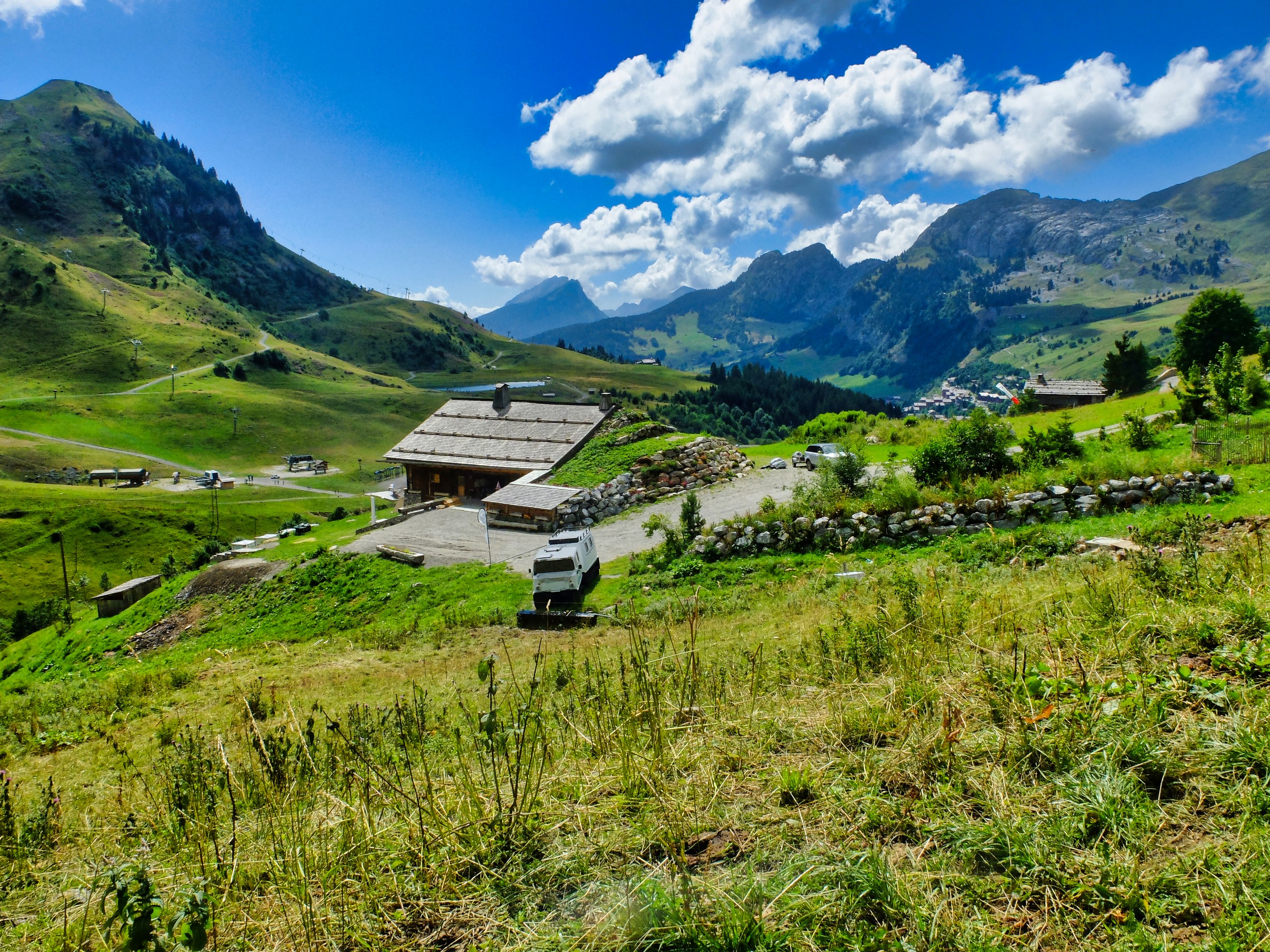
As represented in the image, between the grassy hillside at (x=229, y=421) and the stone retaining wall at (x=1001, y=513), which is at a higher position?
the grassy hillside at (x=229, y=421)

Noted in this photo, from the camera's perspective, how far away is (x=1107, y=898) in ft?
8.91

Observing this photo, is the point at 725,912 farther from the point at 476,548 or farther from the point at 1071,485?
the point at 476,548

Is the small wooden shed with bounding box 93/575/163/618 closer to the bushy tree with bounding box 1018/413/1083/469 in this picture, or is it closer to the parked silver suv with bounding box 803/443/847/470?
the parked silver suv with bounding box 803/443/847/470

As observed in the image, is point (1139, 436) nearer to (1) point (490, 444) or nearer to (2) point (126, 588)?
(1) point (490, 444)

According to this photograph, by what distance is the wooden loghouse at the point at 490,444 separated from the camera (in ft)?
124

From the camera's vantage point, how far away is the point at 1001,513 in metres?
16.3

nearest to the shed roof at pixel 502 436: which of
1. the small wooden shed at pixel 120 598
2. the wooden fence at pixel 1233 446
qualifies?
the small wooden shed at pixel 120 598

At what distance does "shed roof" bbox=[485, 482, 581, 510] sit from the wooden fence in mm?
23718

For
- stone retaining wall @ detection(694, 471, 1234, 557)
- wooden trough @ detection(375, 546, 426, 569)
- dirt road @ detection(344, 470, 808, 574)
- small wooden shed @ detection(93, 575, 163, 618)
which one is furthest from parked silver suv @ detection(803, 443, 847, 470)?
small wooden shed @ detection(93, 575, 163, 618)

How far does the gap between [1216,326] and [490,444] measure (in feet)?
212

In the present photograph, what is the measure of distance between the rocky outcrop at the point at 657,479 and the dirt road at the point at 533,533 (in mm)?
866

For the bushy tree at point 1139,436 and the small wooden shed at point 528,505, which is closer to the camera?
the bushy tree at point 1139,436

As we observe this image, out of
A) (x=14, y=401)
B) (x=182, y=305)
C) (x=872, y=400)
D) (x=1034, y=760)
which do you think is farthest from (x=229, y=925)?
(x=182, y=305)

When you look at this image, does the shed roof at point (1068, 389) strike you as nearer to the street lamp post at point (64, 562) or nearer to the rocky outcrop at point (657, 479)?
the rocky outcrop at point (657, 479)
